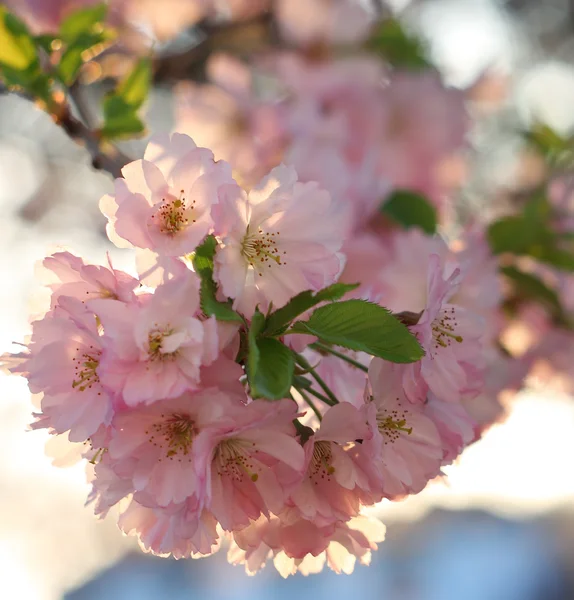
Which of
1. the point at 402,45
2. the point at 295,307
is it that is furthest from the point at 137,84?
the point at 402,45


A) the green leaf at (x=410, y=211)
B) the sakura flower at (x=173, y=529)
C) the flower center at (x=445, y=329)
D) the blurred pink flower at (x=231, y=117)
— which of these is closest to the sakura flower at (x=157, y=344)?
the sakura flower at (x=173, y=529)

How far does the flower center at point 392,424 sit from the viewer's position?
60 cm

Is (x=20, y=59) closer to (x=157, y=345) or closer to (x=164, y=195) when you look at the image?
(x=164, y=195)

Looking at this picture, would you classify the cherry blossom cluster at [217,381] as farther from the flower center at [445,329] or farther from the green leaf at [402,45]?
the green leaf at [402,45]

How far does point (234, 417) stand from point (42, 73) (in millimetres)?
558

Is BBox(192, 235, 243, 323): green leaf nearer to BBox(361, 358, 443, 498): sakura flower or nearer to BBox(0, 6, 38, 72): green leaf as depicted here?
BBox(361, 358, 443, 498): sakura flower

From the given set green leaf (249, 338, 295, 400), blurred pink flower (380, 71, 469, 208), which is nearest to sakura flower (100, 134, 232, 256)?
green leaf (249, 338, 295, 400)

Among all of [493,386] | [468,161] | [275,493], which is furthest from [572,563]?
[275,493]

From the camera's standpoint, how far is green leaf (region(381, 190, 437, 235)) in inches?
46.9

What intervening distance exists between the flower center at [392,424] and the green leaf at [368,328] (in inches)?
3.3

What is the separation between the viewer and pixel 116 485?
57cm

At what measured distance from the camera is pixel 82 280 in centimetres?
57

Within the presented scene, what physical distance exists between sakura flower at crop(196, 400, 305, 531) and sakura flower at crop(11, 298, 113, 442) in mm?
91

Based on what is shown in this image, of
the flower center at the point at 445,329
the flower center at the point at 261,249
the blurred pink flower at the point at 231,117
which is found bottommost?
the blurred pink flower at the point at 231,117
